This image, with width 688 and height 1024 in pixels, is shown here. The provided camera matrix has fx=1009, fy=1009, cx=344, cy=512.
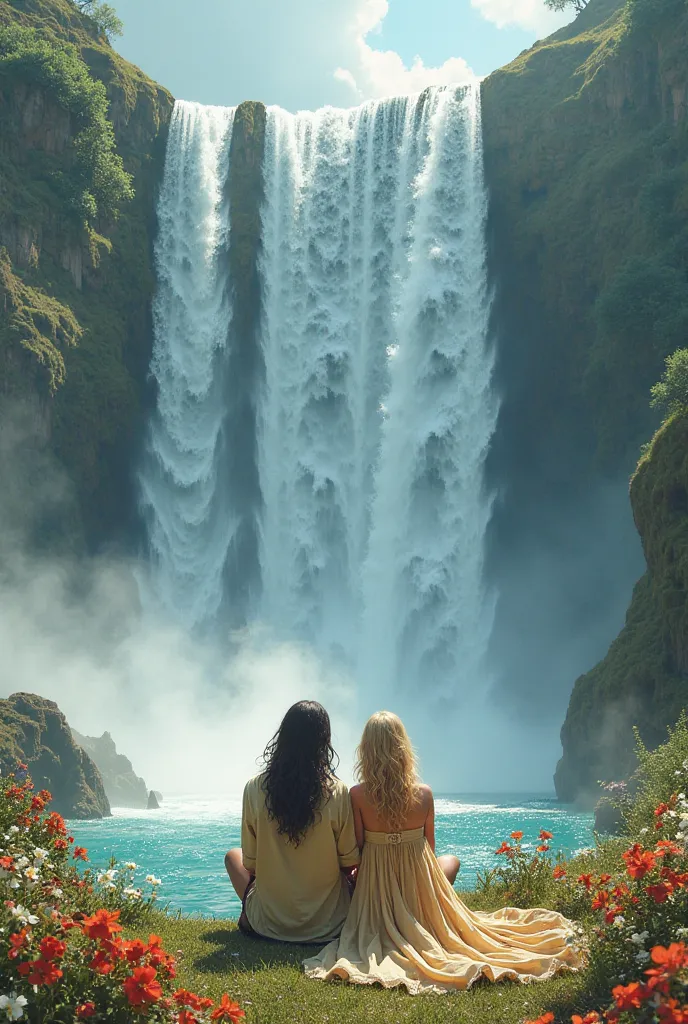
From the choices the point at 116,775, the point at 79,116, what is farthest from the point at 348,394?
the point at 116,775

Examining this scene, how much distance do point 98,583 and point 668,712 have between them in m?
23.2

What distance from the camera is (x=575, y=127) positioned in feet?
132

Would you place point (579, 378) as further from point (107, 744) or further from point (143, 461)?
point (107, 744)

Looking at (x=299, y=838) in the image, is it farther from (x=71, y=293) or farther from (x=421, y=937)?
(x=71, y=293)

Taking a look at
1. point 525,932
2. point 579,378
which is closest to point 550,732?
point 579,378

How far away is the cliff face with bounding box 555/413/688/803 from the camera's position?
74.4 feet

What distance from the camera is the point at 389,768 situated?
6488 millimetres

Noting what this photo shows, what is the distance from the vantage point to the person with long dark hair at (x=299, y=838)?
6.49m

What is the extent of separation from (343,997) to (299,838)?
3.82 feet

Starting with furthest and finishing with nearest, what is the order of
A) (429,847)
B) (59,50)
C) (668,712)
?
1. (59,50)
2. (668,712)
3. (429,847)

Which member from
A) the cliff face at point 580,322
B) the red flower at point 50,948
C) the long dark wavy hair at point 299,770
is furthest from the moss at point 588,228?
the red flower at point 50,948

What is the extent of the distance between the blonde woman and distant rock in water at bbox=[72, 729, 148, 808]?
23695 millimetres

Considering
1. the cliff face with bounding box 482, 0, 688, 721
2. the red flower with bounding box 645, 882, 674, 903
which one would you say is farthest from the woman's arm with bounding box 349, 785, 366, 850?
the cliff face with bounding box 482, 0, 688, 721

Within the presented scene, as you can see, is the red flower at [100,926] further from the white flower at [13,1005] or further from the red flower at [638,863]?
the red flower at [638,863]
